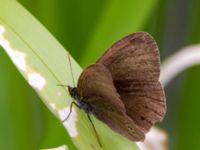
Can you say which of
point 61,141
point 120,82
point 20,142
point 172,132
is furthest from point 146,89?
point 172,132

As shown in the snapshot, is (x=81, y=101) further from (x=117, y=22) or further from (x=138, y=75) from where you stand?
(x=117, y=22)

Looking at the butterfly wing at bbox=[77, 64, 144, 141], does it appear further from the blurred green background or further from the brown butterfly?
the blurred green background

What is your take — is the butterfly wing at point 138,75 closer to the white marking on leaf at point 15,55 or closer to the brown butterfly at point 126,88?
the brown butterfly at point 126,88

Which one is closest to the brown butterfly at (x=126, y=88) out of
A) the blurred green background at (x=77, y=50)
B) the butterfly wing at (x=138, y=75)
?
the butterfly wing at (x=138, y=75)

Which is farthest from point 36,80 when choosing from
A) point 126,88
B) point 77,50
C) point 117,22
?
point 77,50

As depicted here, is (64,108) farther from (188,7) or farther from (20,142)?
(188,7)

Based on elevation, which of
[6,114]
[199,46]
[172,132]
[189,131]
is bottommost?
[172,132]

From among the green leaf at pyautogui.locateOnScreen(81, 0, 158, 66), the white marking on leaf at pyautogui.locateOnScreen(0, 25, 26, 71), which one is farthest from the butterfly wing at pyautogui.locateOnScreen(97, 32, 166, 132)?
the green leaf at pyautogui.locateOnScreen(81, 0, 158, 66)
